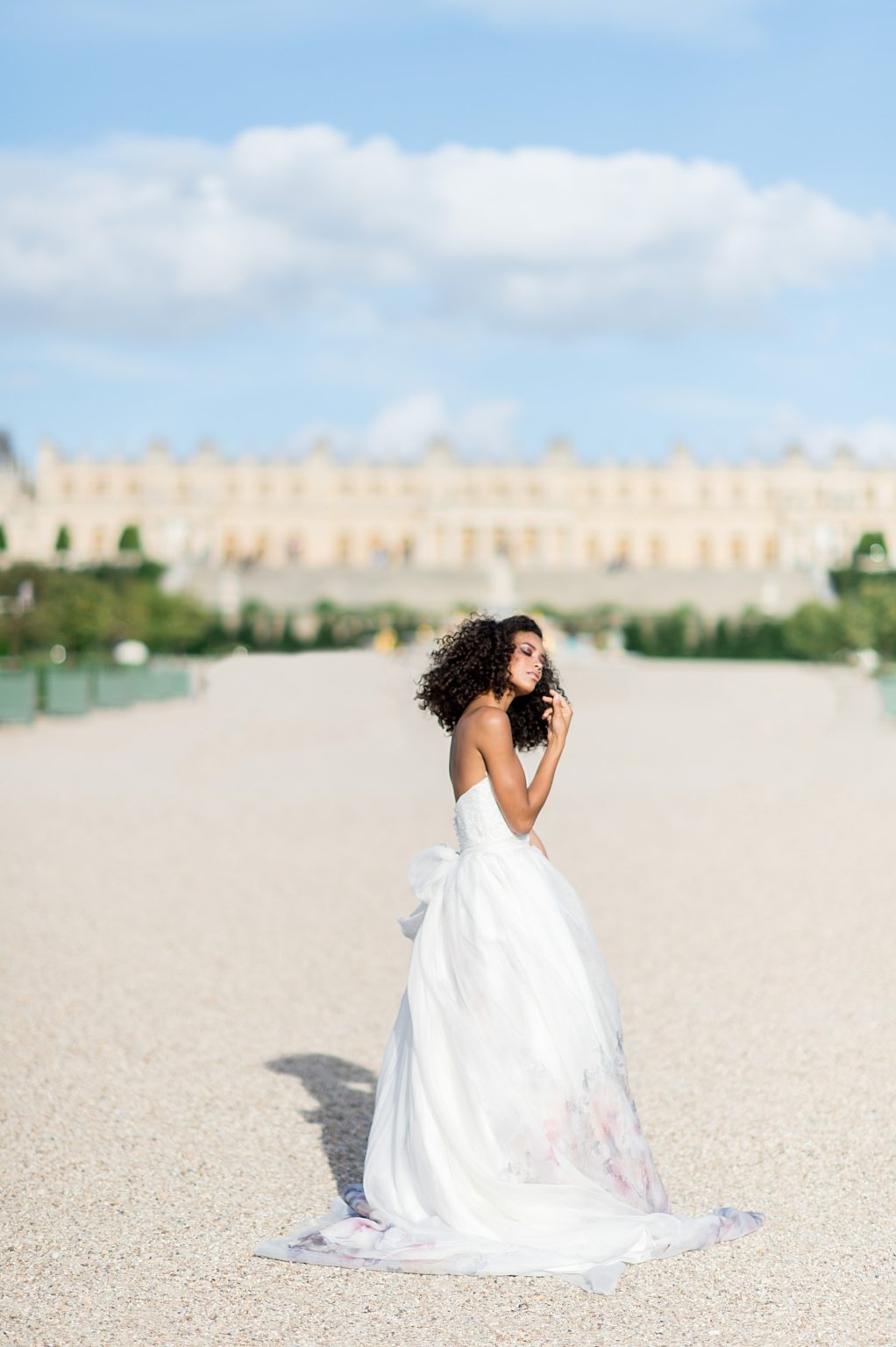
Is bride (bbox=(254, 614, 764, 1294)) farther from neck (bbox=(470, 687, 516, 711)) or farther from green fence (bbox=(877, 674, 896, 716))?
green fence (bbox=(877, 674, 896, 716))

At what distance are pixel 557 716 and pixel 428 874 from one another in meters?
0.43

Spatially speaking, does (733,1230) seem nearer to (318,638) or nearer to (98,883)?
(98,883)

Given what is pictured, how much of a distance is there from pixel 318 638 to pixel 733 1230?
35311 mm

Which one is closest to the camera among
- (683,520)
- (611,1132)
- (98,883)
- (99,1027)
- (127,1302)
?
(127,1302)

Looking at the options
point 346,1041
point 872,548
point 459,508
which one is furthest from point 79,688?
point 459,508

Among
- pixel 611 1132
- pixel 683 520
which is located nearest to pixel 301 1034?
pixel 611 1132

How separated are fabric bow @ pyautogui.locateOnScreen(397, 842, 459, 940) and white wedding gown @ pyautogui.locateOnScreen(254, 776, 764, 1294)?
1cm

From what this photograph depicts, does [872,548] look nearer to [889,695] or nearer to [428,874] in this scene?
[889,695]

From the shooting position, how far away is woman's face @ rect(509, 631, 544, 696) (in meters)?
→ 3.13

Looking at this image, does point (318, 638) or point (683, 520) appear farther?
point (683, 520)

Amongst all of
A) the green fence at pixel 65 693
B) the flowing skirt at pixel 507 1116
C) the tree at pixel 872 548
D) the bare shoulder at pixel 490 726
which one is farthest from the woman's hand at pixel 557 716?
the tree at pixel 872 548

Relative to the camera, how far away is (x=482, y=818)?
10.2 feet

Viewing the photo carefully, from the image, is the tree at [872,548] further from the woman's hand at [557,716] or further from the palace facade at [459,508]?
the woman's hand at [557,716]

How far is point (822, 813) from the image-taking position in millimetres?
10102
